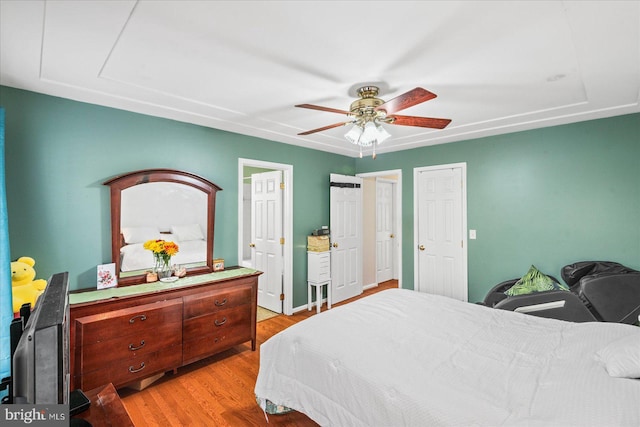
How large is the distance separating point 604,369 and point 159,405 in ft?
9.47

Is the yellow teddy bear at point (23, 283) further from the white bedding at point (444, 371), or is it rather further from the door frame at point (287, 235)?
the door frame at point (287, 235)

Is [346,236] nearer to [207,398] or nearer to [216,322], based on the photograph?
[216,322]

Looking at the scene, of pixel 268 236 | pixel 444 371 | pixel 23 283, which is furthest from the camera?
pixel 268 236

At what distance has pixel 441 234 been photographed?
4383 millimetres

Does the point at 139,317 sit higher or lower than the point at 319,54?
lower

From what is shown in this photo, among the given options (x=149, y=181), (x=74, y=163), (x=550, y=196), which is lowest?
(x=550, y=196)

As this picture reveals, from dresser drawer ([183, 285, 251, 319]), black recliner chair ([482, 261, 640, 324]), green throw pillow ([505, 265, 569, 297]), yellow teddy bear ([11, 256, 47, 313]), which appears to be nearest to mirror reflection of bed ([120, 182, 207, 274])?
dresser drawer ([183, 285, 251, 319])

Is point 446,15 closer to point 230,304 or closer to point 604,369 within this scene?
→ point 604,369

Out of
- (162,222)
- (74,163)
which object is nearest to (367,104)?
(162,222)

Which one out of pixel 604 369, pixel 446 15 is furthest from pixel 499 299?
pixel 446 15

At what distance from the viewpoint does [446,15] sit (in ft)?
5.13

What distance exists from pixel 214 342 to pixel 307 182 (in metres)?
2.49

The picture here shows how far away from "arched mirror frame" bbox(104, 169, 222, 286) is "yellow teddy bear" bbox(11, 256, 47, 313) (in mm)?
579

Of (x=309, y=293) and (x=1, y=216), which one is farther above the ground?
(x=1, y=216)
